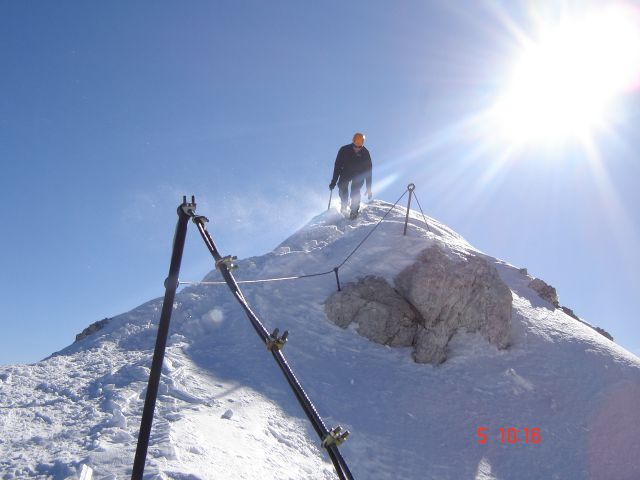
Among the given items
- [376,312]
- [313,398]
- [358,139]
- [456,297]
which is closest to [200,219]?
[313,398]

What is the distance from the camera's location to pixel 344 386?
11.1m

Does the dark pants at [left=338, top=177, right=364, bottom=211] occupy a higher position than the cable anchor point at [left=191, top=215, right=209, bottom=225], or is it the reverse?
the dark pants at [left=338, top=177, right=364, bottom=211]

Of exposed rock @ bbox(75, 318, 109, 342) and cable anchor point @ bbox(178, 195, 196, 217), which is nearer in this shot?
cable anchor point @ bbox(178, 195, 196, 217)

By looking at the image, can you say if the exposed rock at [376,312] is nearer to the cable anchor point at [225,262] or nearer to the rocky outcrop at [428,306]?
the rocky outcrop at [428,306]

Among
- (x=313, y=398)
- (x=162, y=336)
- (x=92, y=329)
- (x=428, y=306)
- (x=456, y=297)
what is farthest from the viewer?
(x=456, y=297)

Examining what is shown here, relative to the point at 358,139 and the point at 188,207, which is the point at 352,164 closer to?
the point at 358,139

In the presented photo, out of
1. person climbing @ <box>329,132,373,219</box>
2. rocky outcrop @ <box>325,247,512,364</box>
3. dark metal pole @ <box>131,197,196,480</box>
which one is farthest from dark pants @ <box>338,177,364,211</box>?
dark metal pole @ <box>131,197,196,480</box>

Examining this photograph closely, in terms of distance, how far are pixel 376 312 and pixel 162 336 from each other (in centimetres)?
1089

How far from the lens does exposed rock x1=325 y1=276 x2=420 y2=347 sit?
1353 cm

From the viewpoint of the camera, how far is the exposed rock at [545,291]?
1826cm

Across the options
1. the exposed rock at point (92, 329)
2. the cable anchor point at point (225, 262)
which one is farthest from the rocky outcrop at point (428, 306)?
the cable anchor point at point (225, 262)

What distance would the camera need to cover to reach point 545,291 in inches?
724
